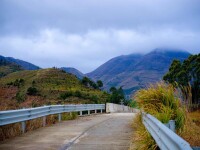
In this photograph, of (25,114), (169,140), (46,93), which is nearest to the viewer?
(169,140)

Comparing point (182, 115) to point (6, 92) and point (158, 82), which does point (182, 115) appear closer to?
point (158, 82)

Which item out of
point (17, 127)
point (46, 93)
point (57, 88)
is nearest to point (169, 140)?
point (17, 127)

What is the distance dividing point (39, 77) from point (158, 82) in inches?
3959

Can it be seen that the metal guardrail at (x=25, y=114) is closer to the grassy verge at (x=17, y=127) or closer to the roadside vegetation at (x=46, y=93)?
the grassy verge at (x=17, y=127)

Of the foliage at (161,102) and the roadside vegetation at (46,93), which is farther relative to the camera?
the roadside vegetation at (46,93)

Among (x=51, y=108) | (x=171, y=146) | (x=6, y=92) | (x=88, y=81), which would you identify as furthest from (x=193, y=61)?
(x=88, y=81)

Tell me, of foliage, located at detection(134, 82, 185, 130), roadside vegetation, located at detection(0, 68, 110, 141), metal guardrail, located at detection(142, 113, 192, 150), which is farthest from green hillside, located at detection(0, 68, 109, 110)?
metal guardrail, located at detection(142, 113, 192, 150)

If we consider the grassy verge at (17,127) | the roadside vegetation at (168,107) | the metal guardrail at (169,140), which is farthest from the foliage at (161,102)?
the grassy verge at (17,127)

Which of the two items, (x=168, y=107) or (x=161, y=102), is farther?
(x=161, y=102)

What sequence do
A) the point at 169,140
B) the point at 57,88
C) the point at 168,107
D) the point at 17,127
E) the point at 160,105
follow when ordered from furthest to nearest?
the point at 57,88 → the point at 17,127 → the point at 160,105 → the point at 168,107 → the point at 169,140

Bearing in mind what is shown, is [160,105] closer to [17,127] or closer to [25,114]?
[25,114]

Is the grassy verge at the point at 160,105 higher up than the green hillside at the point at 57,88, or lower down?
lower down

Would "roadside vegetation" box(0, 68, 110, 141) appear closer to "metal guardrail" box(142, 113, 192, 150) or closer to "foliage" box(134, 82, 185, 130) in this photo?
"foliage" box(134, 82, 185, 130)

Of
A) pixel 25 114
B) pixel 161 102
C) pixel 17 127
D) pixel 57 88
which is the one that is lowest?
pixel 17 127
